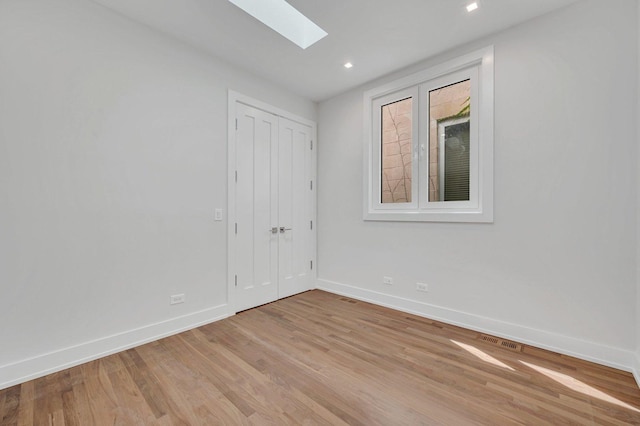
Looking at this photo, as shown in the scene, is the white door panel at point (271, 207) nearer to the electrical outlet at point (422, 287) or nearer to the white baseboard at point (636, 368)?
the electrical outlet at point (422, 287)

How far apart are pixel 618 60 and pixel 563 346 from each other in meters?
2.31

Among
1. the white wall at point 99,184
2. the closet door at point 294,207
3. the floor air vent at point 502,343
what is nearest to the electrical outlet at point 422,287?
the floor air vent at point 502,343

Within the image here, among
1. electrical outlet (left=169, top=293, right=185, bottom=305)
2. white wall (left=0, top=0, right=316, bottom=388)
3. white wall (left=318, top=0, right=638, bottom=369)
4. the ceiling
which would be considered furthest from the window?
electrical outlet (left=169, top=293, right=185, bottom=305)

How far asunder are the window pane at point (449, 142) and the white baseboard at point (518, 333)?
123 cm

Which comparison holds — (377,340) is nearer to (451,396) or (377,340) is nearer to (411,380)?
(411,380)

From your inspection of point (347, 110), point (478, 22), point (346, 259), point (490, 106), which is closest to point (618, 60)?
point (490, 106)

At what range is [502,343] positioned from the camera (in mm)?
2396

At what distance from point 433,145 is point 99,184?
330 cm

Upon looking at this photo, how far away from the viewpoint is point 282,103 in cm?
366

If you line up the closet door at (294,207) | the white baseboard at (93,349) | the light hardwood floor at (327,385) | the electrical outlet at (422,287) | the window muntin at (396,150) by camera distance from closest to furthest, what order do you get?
the light hardwood floor at (327,385) < the white baseboard at (93,349) < the electrical outlet at (422,287) < the window muntin at (396,150) < the closet door at (294,207)

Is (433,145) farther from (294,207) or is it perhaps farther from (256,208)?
(256,208)

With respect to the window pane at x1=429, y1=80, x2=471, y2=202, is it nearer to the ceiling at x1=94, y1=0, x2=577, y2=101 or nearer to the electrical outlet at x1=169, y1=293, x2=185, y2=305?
the ceiling at x1=94, y1=0, x2=577, y2=101

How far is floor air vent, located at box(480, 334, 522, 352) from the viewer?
7.56 feet

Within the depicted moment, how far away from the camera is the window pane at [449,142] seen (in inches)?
111
